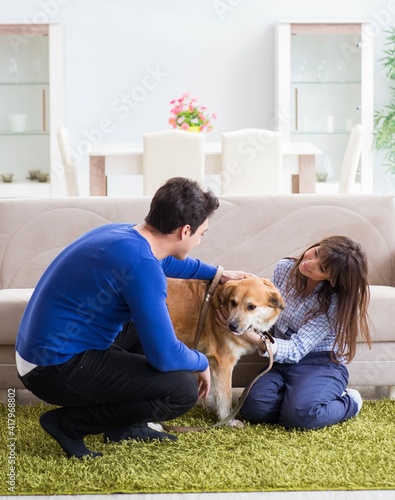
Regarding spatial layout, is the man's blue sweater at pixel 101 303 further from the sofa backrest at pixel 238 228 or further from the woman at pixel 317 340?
the sofa backrest at pixel 238 228

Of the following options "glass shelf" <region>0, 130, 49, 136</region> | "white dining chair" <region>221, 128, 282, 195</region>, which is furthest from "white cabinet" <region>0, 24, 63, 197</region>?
"white dining chair" <region>221, 128, 282, 195</region>

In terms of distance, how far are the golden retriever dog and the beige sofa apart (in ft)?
1.91

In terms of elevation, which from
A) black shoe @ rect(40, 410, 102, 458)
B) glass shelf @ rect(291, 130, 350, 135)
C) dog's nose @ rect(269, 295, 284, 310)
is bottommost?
black shoe @ rect(40, 410, 102, 458)

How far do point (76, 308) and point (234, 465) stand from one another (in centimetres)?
63

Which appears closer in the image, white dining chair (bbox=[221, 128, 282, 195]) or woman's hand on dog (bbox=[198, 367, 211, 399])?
woman's hand on dog (bbox=[198, 367, 211, 399])

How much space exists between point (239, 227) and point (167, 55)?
417 centimetres

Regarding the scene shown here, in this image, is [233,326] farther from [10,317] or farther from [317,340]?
[10,317]

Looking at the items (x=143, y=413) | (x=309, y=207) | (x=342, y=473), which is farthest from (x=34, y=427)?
(x=309, y=207)

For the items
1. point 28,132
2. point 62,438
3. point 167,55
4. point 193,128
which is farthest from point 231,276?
point 167,55

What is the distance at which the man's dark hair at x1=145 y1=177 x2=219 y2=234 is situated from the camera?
2.17m

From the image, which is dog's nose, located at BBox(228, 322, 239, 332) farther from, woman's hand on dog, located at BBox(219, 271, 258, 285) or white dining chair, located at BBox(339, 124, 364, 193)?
white dining chair, located at BBox(339, 124, 364, 193)

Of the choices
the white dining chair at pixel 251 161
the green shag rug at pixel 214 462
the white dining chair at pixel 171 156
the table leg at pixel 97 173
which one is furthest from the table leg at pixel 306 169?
the green shag rug at pixel 214 462

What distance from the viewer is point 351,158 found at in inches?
225

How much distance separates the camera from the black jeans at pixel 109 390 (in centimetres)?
223
